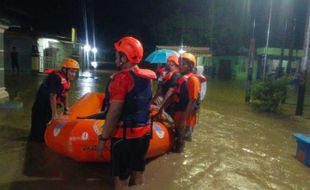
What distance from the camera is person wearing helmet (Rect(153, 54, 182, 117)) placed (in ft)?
18.0

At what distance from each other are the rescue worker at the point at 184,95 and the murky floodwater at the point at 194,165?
1.63 feet

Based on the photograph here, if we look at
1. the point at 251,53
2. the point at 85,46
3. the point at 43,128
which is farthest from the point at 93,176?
the point at 85,46

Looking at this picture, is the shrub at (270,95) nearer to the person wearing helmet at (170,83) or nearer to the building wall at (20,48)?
the person wearing helmet at (170,83)

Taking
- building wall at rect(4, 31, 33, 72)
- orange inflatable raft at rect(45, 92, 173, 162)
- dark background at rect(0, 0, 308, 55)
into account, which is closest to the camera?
orange inflatable raft at rect(45, 92, 173, 162)

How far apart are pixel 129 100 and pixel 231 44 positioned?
28859mm

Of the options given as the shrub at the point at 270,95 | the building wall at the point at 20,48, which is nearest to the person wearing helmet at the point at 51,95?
the shrub at the point at 270,95

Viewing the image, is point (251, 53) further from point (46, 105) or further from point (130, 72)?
point (130, 72)

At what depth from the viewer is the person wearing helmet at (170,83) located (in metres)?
5.48

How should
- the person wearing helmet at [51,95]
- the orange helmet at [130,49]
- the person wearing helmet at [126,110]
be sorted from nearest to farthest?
the person wearing helmet at [126,110] → the orange helmet at [130,49] → the person wearing helmet at [51,95]

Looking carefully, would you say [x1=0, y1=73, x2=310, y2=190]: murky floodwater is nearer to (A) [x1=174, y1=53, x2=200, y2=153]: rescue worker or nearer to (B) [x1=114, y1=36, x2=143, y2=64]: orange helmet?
(A) [x1=174, y1=53, x2=200, y2=153]: rescue worker

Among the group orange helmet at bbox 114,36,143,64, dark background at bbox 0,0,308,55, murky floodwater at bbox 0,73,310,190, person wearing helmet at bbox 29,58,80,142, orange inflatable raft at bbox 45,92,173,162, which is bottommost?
murky floodwater at bbox 0,73,310,190

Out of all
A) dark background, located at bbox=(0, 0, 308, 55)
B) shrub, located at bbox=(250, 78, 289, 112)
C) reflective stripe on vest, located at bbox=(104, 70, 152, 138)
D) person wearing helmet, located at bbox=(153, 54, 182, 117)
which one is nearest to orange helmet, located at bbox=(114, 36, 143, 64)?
reflective stripe on vest, located at bbox=(104, 70, 152, 138)

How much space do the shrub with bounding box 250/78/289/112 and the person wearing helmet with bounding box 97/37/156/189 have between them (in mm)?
8366

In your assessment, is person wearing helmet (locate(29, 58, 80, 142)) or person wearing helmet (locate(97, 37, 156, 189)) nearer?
person wearing helmet (locate(97, 37, 156, 189))
